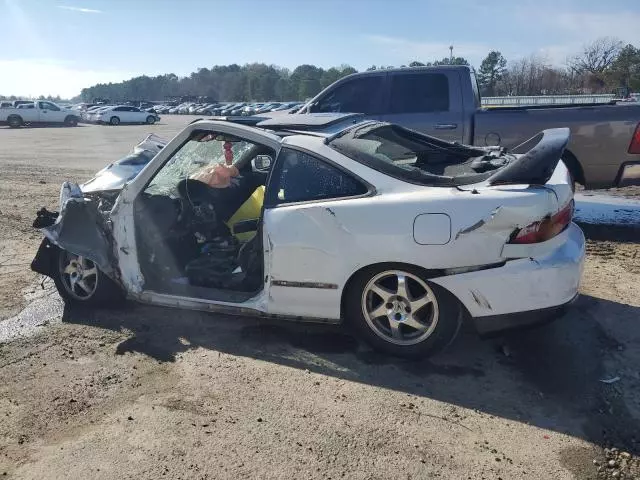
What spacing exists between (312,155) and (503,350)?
1.87 m

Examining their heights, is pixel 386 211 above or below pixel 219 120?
below

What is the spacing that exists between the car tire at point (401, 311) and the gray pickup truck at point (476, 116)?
4.09m

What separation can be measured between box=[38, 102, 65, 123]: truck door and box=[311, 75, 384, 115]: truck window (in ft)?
114

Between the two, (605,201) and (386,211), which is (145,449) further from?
(605,201)

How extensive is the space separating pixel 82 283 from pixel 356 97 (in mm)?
4599

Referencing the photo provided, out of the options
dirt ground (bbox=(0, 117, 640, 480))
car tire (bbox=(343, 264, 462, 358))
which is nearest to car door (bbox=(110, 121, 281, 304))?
dirt ground (bbox=(0, 117, 640, 480))

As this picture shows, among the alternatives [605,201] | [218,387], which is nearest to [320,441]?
[218,387]

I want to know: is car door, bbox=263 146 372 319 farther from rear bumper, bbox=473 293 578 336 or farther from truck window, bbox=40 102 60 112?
truck window, bbox=40 102 60 112

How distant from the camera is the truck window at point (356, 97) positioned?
24.3 ft

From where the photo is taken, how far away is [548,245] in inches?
124

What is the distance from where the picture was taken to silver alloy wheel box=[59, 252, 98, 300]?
4.39 meters

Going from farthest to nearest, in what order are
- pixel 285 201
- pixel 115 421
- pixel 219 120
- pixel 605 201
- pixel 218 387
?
pixel 605 201 → pixel 219 120 → pixel 285 201 → pixel 218 387 → pixel 115 421

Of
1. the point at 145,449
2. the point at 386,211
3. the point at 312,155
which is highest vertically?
the point at 312,155

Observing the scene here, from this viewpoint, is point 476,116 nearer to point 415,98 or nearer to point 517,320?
point 415,98
